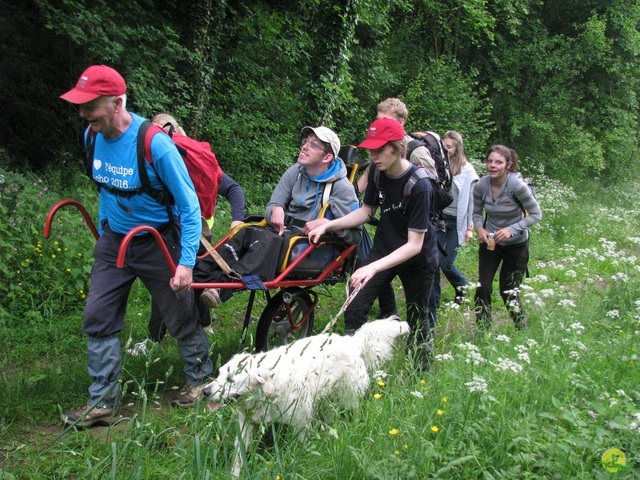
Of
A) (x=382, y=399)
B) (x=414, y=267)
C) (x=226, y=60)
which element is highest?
(x=226, y=60)

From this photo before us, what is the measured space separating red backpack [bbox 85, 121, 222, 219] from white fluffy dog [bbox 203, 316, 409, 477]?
48.0 inches

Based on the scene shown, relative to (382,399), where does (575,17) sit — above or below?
above

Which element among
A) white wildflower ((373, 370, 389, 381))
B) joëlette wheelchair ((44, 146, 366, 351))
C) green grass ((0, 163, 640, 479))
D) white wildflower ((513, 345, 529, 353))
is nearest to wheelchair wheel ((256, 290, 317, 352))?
joëlette wheelchair ((44, 146, 366, 351))

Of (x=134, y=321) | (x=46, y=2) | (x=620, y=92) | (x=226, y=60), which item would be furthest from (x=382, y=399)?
(x=620, y=92)

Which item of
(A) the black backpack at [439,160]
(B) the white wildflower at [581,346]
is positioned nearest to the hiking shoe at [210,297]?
(A) the black backpack at [439,160]

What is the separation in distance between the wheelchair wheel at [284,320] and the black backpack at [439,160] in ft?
4.55

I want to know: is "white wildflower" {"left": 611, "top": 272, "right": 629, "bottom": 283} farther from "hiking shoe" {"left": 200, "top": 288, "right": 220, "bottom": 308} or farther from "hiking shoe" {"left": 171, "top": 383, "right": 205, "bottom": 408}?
"hiking shoe" {"left": 171, "top": 383, "right": 205, "bottom": 408}

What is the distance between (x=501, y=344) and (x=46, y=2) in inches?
299

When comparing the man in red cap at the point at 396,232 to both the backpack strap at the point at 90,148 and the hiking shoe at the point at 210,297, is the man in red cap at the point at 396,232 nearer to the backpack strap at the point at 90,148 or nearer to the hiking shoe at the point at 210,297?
the hiking shoe at the point at 210,297

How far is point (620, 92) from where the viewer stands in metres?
21.5

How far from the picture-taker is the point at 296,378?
3.11m

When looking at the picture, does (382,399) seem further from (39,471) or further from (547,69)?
(547,69)

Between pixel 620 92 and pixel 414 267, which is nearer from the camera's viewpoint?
pixel 414 267

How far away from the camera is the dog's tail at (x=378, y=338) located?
3707 mm
